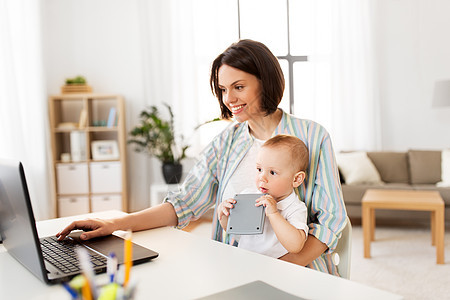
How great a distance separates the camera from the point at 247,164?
5.31 ft

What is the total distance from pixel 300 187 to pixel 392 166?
3938 mm

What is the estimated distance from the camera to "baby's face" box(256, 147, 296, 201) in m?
1.40

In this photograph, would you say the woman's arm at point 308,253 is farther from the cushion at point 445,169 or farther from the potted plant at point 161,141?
the cushion at point 445,169

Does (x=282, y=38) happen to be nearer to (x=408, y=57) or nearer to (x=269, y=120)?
(x=408, y=57)

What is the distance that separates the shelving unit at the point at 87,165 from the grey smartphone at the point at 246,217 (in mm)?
3945

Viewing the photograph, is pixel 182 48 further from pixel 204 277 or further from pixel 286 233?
pixel 204 277

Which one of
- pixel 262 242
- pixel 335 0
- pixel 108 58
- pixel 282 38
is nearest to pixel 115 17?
pixel 108 58

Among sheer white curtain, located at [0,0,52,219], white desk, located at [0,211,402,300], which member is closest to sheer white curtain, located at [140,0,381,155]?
sheer white curtain, located at [0,0,52,219]

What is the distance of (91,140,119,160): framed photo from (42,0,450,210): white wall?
44cm

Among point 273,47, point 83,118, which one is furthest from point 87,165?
Answer: point 273,47

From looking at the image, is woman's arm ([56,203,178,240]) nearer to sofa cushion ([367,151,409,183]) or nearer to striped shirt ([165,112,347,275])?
striped shirt ([165,112,347,275])

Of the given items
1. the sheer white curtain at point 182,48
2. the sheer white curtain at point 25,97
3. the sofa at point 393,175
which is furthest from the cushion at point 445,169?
the sheer white curtain at point 25,97

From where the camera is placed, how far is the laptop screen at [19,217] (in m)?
0.95

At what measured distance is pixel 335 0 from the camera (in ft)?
18.4
